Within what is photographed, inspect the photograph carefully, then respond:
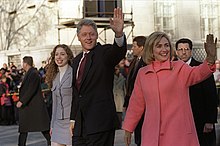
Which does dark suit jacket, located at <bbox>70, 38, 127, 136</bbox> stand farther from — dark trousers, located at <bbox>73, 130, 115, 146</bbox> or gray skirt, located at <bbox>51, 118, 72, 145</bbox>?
gray skirt, located at <bbox>51, 118, 72, 145</bbox>

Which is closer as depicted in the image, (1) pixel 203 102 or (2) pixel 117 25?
(2) pixel 117 25

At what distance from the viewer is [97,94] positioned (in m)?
6.33

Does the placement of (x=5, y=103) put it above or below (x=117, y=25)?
below

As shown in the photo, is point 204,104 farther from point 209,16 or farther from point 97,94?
point 209,16

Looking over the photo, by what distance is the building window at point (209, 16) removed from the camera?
30312 mm

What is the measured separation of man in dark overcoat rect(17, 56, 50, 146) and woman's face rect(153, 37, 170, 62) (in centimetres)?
595

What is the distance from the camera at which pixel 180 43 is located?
298 inches

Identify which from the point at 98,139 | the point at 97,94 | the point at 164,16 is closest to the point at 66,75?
the point at 97,94

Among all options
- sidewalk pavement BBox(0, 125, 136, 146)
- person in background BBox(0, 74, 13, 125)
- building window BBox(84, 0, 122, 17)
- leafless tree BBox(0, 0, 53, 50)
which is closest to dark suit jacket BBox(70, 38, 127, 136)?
sidewalk pavement BBox(0, 125, 136, 146)

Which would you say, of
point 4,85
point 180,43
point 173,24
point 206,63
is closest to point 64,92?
point 180,43

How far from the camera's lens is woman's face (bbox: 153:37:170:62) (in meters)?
5.79

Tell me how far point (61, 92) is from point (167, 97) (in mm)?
2235

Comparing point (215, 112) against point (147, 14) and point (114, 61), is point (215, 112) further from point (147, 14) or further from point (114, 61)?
point (147, 14)

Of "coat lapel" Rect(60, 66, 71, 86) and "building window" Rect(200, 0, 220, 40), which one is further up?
"building window" Rect(200, 0, 220, 40)
